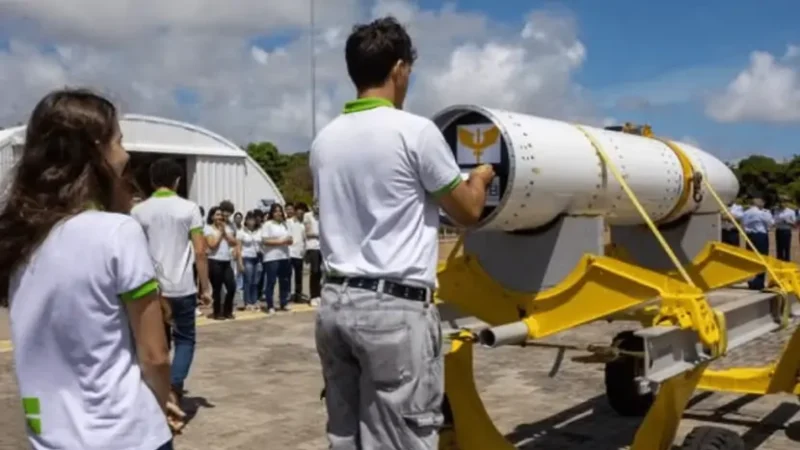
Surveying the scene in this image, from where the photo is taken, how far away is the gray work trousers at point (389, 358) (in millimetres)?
3217

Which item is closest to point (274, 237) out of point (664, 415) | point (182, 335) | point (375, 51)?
point (182, 335)

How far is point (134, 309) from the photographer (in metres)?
2.30

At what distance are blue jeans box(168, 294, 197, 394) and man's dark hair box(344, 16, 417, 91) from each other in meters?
3.84

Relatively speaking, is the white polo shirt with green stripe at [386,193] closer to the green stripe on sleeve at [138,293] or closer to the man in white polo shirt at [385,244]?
the man in white polo shirt at [385,244]

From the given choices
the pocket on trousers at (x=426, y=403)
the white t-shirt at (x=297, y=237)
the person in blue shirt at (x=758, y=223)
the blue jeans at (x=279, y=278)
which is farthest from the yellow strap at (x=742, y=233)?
the person in blue shirt at (x=758, y=223)

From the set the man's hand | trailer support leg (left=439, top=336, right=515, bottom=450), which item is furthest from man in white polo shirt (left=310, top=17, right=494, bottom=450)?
trailer support leg (left=439, top=336, right=515, bottom=450)

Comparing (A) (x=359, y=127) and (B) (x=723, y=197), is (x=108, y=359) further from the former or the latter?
(B) (x=723, y=197)

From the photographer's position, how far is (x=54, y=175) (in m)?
2.31

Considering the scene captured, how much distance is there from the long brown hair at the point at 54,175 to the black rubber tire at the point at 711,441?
3481 mm

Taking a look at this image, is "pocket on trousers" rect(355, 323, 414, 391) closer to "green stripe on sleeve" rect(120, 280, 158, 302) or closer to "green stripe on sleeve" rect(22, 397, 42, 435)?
"green stripe on sleeve" rect(120, 280, 158, 302)

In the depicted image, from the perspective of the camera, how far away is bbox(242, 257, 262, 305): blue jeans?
46.1 ft

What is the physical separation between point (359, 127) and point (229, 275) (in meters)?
9.65

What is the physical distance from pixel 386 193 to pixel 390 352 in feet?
1.80

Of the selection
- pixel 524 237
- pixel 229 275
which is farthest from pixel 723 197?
pixel 229 275
